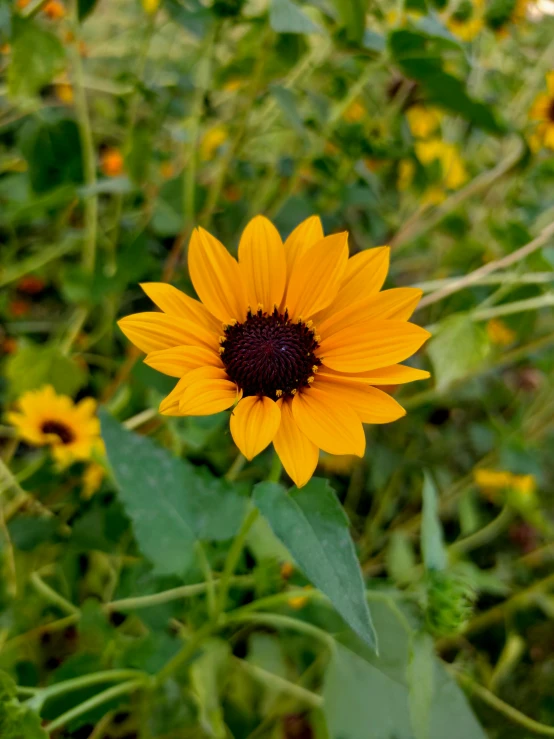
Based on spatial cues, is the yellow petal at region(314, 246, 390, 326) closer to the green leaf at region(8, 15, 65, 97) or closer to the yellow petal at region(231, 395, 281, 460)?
the yellow petal at region(231, 395, 281, 460)

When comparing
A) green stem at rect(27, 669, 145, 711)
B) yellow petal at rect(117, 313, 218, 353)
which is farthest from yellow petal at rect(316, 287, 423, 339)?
green stem at rect(27, 669, 145, 711)

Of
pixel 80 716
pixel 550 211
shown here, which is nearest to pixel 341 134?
pixel 550 211

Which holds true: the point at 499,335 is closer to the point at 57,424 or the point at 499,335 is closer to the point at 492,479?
the point at 492,479

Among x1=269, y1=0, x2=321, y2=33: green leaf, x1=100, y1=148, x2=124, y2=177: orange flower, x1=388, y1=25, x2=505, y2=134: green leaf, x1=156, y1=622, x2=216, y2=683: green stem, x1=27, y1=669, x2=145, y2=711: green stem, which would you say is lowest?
x1=27, y1=669, x2=145, y2=711: green stem

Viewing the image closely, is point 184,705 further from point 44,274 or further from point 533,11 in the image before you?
point 533,11

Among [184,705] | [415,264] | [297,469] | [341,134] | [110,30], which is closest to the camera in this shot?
[297,469]

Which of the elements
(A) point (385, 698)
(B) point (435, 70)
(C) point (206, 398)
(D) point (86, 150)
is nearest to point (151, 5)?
(D) point (86, 150)
